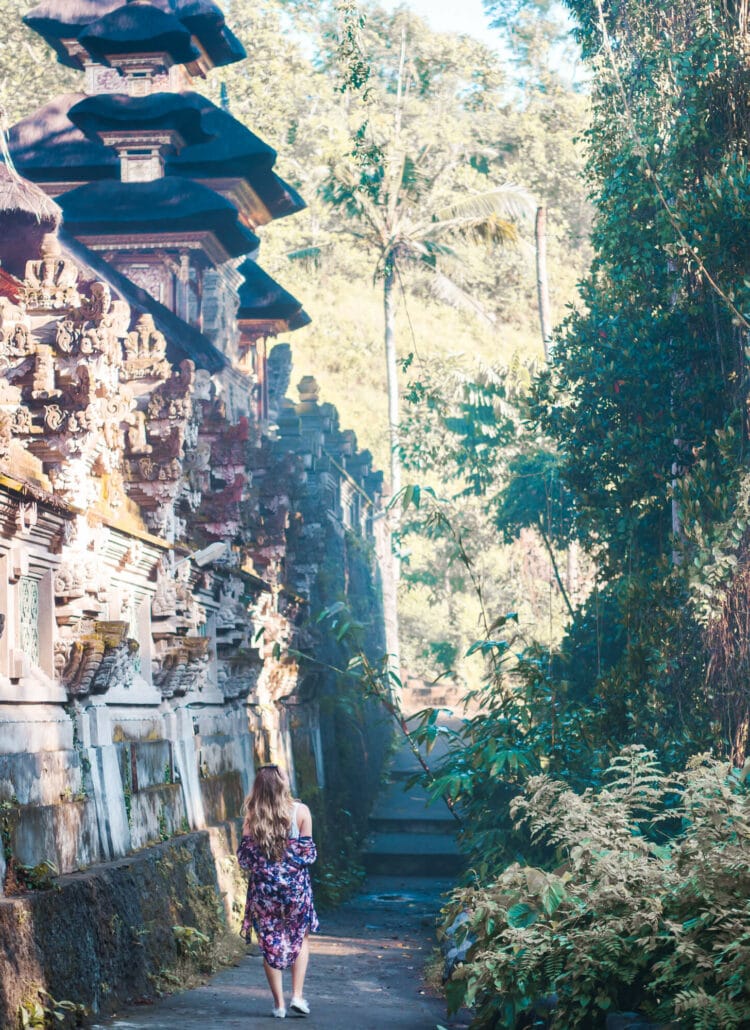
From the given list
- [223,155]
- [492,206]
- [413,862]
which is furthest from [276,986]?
[492,206]

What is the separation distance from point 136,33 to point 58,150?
6.96 ft

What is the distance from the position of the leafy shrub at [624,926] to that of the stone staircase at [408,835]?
1065 cm

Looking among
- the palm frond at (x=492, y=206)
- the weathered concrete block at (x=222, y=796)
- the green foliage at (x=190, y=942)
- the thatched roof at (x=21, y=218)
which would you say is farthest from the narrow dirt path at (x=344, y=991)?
the palm frond at (x=492, y=206)

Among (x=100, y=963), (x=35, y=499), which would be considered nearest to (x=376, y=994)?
(x=100, y=963)

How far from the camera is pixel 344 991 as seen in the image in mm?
9930

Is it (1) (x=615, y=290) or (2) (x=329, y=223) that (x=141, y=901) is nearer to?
(1) (x=615, y=290)

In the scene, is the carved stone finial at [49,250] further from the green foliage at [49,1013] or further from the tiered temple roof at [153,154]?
the tiered temple roof at [153,154]

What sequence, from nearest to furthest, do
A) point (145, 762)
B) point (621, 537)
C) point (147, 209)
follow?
1. point (145, 762)
2. point (621, 537)
3. point (147, 209)

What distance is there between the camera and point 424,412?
34.1 metres

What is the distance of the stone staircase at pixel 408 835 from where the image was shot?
21.3 m

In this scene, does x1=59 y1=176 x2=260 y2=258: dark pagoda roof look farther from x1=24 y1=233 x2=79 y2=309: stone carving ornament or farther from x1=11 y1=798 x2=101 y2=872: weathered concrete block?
x1=11 y1=798 x2=101 y2=872: weathered concrete block

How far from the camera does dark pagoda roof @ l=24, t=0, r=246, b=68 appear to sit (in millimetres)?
21516

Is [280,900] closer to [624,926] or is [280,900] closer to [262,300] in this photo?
[624,926]

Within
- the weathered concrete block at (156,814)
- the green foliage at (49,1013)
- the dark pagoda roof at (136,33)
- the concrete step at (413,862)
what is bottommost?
the concrete step at (413,862)
